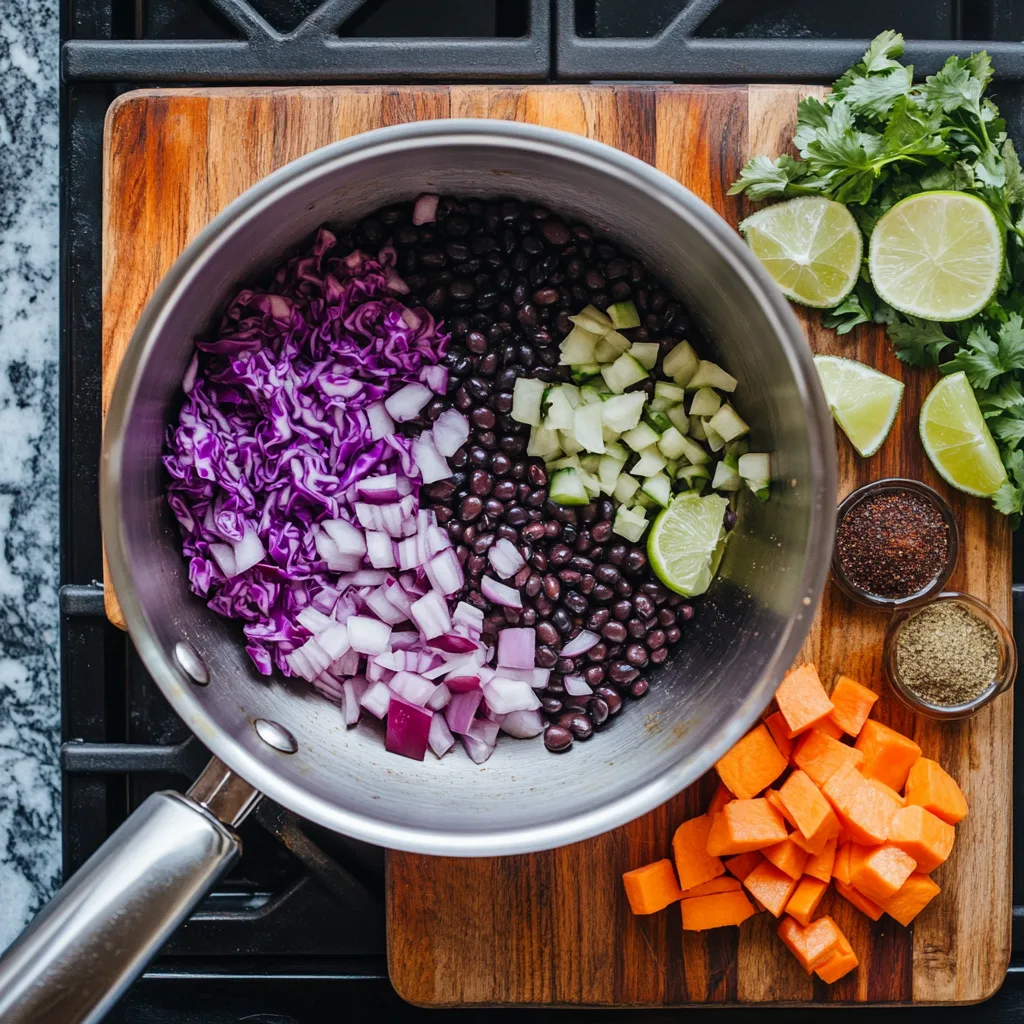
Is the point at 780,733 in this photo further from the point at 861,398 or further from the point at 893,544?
the point at 861,398

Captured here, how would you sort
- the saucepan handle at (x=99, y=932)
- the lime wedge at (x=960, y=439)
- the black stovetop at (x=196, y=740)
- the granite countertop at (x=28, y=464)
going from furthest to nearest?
the granite countertop at (x=28, y=464) < the black stovetop at (x=196, y=740) < the lime wedge at (x=960, y=439) < the saucepan handle at (x=99, y=932)

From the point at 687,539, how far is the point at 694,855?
1.79ft

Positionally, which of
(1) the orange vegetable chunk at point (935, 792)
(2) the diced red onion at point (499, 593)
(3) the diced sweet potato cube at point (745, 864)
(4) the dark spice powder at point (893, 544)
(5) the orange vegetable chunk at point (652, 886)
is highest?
(4) the dark spice powder at point (893, 544)

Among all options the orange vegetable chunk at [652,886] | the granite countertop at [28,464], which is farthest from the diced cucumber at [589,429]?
the granite countertop at [28,464]

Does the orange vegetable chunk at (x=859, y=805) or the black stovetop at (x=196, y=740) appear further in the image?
the black stovetop at (x=196, y=740)

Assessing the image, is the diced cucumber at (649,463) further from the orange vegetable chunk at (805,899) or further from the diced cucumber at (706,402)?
the orange vegetable chunk at (805,899)

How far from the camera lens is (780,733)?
1604 mm

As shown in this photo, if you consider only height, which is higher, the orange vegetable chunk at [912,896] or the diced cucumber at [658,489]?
the diced cucumber at [658,489]

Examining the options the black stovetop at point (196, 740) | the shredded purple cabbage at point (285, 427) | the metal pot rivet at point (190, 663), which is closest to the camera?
the metal pot rivet at point (190, 663)

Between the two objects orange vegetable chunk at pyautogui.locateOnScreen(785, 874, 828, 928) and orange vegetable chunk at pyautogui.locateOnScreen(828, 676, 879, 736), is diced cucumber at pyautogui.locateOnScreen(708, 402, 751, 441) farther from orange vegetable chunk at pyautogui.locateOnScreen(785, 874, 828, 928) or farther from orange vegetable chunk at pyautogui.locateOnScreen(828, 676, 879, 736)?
orange vegetable chunk at pyautogui.locateOnScreen(785, 874, 828, 928)

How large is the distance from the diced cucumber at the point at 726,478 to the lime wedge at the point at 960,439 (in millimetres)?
353

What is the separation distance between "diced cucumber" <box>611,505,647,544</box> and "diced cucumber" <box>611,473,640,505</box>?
2 cm

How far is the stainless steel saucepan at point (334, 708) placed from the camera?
1.14 metres

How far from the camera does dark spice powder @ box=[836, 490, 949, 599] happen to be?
1.57 m
